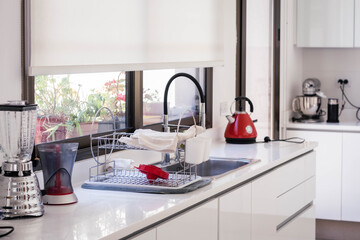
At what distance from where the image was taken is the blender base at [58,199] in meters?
2.24

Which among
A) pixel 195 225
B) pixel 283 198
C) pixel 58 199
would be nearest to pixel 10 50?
pixel 58 199

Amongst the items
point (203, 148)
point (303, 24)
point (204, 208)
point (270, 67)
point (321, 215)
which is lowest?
point (321, 215)

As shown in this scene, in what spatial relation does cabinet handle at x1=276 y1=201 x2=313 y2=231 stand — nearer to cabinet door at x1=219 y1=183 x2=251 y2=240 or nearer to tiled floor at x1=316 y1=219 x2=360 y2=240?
cabinet door at x1=219 y1=183 x2=251 y2=240

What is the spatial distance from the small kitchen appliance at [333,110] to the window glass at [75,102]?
8.84ft

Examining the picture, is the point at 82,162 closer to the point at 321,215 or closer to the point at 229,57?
the point at 229,57

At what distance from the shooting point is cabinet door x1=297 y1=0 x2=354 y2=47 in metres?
5.43

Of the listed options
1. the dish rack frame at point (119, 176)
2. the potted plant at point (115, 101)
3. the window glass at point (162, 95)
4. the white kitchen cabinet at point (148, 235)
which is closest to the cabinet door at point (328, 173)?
the window glass at point (162, 95)

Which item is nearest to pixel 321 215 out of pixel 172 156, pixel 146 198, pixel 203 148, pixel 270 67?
pixel 270 67

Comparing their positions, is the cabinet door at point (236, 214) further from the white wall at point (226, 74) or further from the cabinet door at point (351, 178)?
the cabinet door at point (351, 178)

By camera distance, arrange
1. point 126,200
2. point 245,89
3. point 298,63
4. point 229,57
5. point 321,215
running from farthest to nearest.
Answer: point 298,63 < point 321,215 < point 245,89 < point 229,57 < point 126,200

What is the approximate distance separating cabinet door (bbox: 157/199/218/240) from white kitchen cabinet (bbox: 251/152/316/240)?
515mm

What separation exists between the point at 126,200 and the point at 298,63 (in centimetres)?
387

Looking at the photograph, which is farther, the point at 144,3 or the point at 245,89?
the point at 245,89

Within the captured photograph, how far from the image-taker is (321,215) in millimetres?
5316
